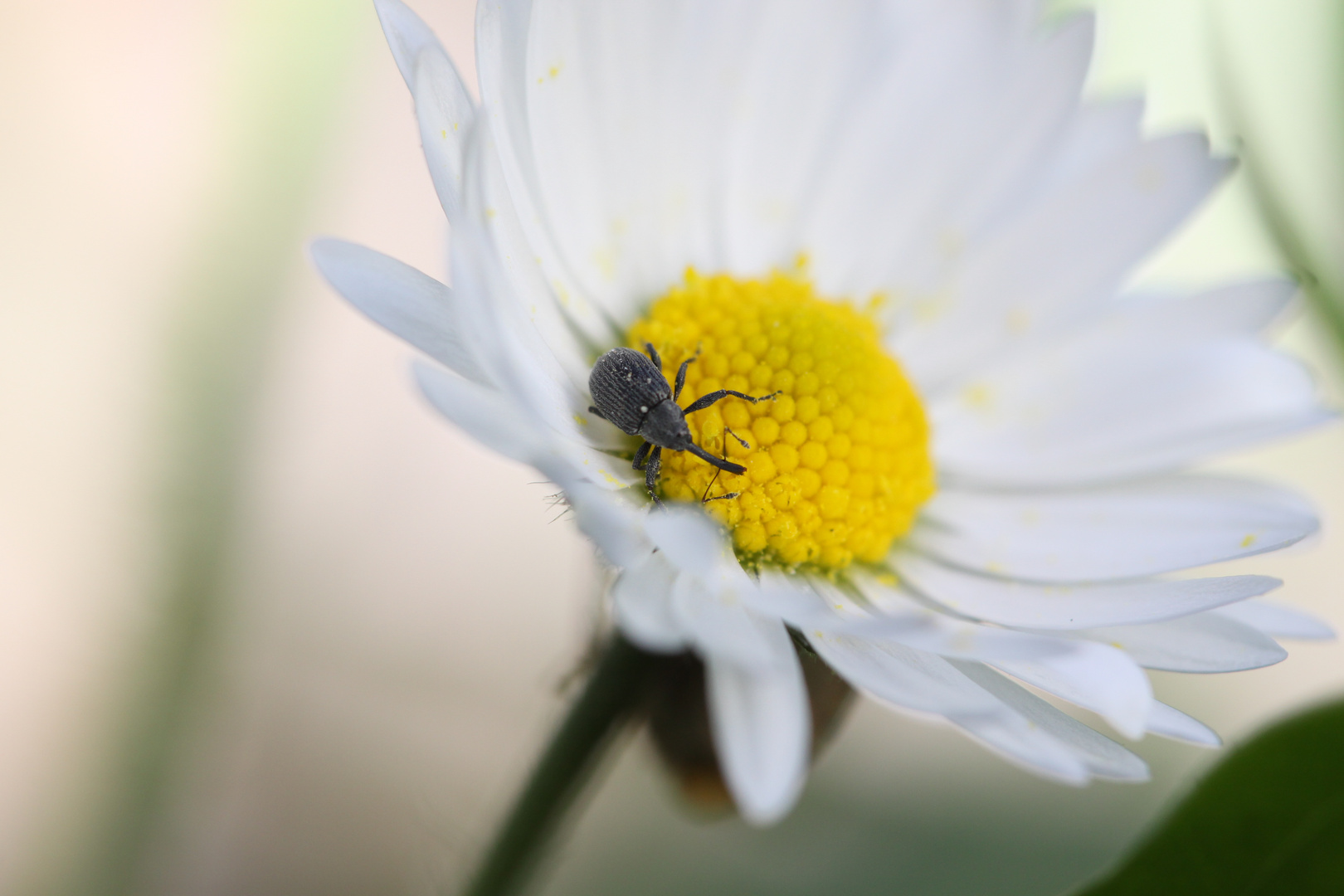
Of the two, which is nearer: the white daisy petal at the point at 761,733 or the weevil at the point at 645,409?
the white daisy petal at the point at 761,733

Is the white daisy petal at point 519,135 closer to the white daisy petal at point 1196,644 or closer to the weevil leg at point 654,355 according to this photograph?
the weevil leg at point 654,355

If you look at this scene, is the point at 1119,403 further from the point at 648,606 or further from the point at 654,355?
the point at 648,606

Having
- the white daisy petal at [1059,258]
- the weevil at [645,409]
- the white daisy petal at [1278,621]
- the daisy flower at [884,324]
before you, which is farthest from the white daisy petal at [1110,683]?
the white daisy petal at [1059,258]

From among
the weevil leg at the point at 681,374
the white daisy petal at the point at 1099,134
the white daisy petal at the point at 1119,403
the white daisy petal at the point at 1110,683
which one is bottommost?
the white daisy petal at the point at 1110,683

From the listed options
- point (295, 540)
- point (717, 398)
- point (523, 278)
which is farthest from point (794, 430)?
point (295, 540)

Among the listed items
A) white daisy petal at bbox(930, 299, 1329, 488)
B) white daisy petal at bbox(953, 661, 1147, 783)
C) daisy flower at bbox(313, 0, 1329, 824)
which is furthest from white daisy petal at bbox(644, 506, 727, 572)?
white daisy petal at bbox(930, 299, 1329, 488)

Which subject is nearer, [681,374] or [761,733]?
[761,733]

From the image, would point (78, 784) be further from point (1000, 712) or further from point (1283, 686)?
point (1283, 686)

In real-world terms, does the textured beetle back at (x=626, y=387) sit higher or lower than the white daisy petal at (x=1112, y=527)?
lower
